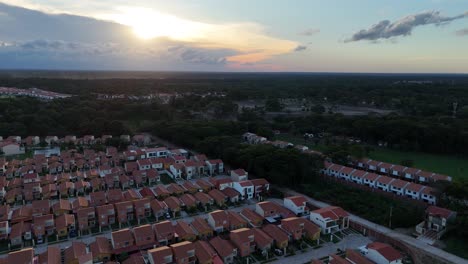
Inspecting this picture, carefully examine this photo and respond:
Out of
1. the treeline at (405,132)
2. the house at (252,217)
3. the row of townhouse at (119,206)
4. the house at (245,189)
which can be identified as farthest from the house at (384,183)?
the treeline at (405,132)

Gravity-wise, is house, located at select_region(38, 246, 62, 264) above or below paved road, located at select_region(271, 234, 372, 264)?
above

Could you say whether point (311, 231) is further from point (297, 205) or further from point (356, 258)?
point (356, 258)

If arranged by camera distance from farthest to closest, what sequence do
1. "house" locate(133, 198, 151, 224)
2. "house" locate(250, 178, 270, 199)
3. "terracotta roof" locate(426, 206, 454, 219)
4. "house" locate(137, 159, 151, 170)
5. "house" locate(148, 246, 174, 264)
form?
"house" locate(137, 159, 151, 170) < "house" locate(250, 178, 270, 199) < "house" locate(133, 198, 151, 224) < "terracotta roof" locate(426, 206, 454, 219) < "house" locate(148, 246, 174, 264)

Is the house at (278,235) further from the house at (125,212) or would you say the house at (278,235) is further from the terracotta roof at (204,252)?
the house at (125,212)

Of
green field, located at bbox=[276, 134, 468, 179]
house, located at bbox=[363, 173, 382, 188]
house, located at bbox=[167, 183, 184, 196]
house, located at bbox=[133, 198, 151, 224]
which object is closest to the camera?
house, located at bbox=[133, 198, 151, 224]

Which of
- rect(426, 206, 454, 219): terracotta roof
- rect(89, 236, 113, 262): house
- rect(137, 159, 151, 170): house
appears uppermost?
rect(426, 206, 454, 219): terracotta roof

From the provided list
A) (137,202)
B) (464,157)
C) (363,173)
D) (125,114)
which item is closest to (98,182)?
(137,202)

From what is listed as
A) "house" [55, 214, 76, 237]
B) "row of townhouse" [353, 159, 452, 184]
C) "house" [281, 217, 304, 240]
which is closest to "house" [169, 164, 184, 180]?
"house" [55, 214, 76, 237]

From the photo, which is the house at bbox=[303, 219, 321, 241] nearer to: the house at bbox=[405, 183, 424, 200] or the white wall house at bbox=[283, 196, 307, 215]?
the white wall house at bbox=[283, 196, 307, 215]
